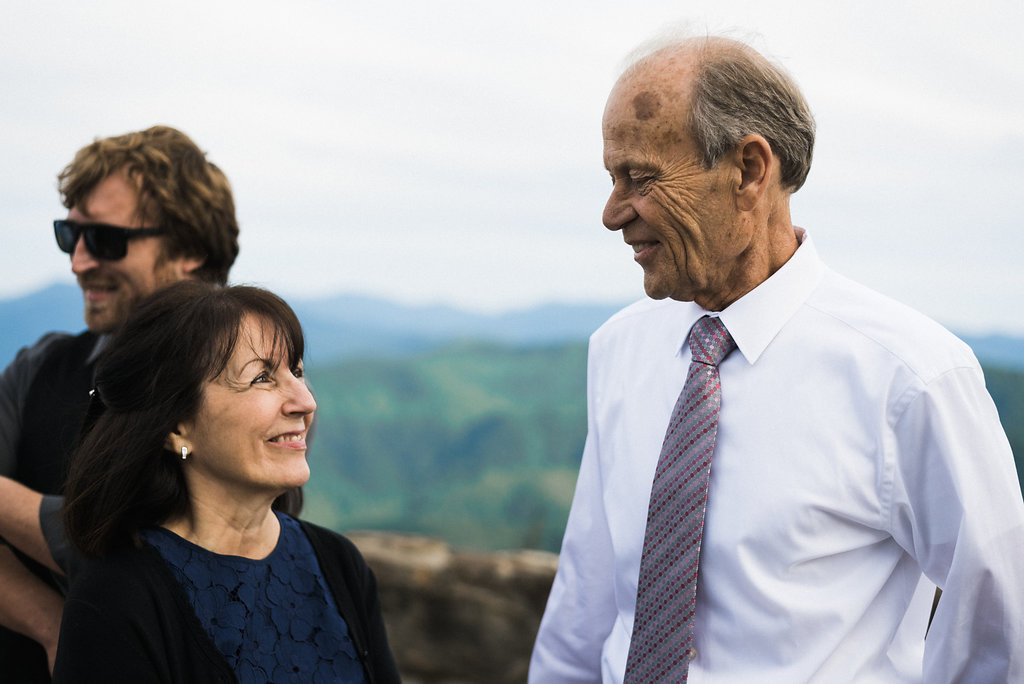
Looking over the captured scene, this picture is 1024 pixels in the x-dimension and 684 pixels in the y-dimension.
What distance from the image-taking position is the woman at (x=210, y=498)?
1.84 m

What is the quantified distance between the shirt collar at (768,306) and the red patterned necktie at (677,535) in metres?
0.04

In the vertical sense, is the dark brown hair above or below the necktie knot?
below

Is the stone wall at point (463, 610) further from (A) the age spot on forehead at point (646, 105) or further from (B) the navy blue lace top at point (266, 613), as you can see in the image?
(A) the age spot on forehead at point (646, 105)

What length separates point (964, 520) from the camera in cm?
161

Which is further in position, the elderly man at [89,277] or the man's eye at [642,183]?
the elderly man at [89,277]

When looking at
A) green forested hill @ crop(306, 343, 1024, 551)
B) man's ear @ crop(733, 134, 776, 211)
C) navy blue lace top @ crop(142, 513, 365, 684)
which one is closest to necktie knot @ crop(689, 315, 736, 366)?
man's ear @ crop(733, 134, 776, 211)

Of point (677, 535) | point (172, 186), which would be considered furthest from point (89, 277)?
point (677, 535)

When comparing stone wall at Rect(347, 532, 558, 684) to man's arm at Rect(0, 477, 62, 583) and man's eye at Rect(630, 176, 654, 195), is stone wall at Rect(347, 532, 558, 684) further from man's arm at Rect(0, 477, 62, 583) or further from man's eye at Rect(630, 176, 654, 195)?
man's eye at Rect(630, 176, 654, 195)

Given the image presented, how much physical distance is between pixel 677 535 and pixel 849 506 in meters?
0.31

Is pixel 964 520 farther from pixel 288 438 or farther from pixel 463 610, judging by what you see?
pixel 463 610

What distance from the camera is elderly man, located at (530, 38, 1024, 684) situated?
5.50 feet

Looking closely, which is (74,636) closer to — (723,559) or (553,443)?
(723,559)

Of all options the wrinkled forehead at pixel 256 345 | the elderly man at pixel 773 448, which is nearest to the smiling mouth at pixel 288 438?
the wrinkled forehead at pixel 256 345

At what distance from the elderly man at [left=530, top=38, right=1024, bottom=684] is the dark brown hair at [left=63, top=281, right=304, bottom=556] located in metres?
0.84
